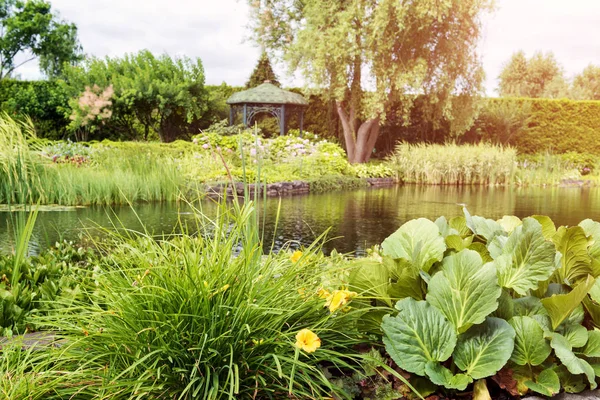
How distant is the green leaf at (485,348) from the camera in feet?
5.08

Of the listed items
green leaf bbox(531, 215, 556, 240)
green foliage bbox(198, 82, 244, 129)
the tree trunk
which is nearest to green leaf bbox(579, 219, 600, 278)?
green leaf bbox(531, 215, 556, 240)

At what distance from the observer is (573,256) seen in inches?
75.6

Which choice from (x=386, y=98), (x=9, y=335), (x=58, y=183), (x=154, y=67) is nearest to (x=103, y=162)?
(x=58, y=183)

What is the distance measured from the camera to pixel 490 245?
Answer: 197cm

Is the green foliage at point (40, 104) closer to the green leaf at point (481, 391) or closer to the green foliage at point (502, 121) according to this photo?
the green foliage at point (502, 121)

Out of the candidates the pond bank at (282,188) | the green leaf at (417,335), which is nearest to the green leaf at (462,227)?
the green leaf at (417,335)

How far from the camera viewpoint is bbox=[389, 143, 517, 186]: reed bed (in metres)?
13.5

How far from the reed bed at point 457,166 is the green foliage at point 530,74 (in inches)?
992

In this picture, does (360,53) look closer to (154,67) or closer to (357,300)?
(154,67)

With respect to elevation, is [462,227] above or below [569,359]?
above

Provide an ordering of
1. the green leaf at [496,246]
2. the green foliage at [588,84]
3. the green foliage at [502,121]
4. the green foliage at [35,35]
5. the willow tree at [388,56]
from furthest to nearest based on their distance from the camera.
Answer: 1. the green foliage at [588,84]
2. the green foliage at [35,35]
3. the green foliage at [502,121]
4. the willow tree at [388,56]
5. the green leaf at [496,246]

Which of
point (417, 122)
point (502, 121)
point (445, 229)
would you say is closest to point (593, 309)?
point (445, 229)

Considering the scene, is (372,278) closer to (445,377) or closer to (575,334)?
(445,377)

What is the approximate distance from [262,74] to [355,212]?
39.2ft
